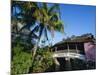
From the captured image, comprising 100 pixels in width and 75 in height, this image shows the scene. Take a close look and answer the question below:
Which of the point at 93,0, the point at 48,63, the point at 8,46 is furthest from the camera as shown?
the point at 93,0

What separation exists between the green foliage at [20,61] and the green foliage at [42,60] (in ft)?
0.24

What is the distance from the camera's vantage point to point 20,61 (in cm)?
225

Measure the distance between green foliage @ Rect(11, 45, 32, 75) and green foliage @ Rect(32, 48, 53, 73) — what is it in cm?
7

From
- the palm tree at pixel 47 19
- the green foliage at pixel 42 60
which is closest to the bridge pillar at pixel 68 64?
the green foliage at pixel 42 60

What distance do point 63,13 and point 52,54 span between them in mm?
469

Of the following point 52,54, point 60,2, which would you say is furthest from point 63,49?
point 60,2

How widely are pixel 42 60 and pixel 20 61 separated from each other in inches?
9.5

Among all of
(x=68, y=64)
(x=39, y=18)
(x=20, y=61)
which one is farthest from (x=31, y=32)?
(x=68, y=64)

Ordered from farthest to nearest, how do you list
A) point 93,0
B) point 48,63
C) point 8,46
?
point 93,0
point 48,63
point 8,46

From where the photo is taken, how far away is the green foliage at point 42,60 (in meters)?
2.32

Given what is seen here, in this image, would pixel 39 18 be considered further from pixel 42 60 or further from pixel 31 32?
pixel 42 60

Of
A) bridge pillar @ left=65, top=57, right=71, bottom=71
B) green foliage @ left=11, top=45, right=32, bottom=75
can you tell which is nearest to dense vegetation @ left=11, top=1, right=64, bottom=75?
green foliage @ left=11, top=45, right=32, bottom=75

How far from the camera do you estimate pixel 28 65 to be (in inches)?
90.0

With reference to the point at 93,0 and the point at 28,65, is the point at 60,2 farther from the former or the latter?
the point at 28,65
